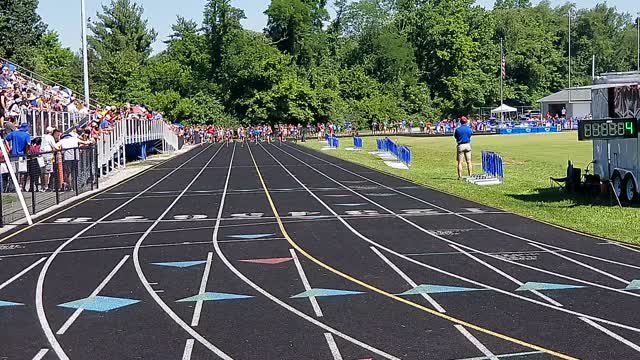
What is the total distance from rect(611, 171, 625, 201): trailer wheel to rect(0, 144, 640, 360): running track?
3426mm

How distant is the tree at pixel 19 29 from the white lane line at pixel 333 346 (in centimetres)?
5779

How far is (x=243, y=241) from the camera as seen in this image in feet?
49.2

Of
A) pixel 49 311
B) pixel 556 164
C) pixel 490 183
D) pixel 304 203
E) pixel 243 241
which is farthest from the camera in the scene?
pixel 556 164

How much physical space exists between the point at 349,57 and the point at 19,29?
172 ft

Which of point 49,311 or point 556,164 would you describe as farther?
point 556,164

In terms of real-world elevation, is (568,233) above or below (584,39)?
below

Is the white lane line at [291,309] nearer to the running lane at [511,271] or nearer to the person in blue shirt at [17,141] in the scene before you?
the running lane at [511,271]

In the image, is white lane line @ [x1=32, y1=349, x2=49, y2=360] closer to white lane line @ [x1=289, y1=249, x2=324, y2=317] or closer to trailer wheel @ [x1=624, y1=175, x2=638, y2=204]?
white lane line @ [x1=289, y1=249, x2=324, y2=317]

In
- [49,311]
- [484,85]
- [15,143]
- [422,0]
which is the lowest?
[49,311]

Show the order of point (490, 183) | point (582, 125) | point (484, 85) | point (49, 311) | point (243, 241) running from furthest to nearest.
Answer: point (484, 85), point (490, 183), point (582, 125), point (243, 241), point (49, 311)

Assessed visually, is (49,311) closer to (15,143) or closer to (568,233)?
(568,233)

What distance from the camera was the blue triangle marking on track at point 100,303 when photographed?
32.5 ft

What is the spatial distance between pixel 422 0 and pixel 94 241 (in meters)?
120

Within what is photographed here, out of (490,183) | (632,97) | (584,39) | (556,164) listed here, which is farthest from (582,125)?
(584,39)
